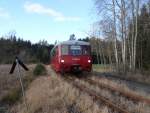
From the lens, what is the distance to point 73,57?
25.6 m

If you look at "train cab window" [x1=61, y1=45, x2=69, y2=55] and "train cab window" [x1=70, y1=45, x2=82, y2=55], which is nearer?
"train cab window" [x1=61, y1=45, x2=69, y2=55]

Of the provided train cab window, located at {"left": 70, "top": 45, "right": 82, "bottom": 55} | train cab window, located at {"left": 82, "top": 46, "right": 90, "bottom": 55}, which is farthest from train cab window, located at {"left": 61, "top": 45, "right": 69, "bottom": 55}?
train cab window, located at {"left": 82, "top": 46, "right": 90, "bottom": 55}

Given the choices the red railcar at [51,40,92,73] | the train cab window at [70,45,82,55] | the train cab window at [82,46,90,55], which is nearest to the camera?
the red railcar at [51,40,92,73]

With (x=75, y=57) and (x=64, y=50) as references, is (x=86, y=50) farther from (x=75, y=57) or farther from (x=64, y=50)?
(x=64, y=50)

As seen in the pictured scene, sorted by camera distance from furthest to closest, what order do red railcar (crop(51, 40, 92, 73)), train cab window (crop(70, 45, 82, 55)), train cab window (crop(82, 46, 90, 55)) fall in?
train cab window (crop(82, 46, 90, 55)) < train cab window (crop(70, 45, 82, 55)) < red railcar (crop(51, 40, 92, 73))

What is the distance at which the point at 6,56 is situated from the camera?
95.2 meters

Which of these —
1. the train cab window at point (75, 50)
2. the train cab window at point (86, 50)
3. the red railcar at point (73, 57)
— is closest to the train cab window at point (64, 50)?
the red railcar at point (73, 57)

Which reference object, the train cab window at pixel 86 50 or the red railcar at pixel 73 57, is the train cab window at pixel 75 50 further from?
the train cab window at pixel 86 50

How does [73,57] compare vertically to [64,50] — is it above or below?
below

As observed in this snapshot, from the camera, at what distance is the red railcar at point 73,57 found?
25562 millimetres

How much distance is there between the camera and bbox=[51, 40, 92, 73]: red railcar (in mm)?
25562

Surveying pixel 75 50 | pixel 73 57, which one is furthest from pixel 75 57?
pixel 75 50

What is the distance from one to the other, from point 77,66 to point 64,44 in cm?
189

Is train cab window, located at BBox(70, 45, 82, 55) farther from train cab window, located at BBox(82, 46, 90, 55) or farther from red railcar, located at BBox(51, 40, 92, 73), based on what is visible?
train cab window, located at BBox(82, 46, 90, 55)
